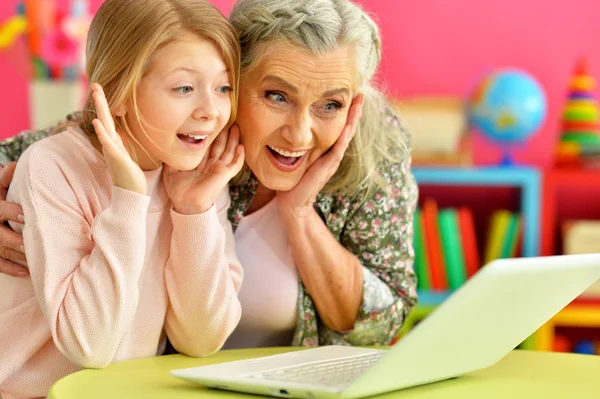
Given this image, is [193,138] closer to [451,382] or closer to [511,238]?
[451,382]

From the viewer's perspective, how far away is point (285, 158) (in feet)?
5.08

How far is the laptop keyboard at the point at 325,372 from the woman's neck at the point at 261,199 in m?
0.48

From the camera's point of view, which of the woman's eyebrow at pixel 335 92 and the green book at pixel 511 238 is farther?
the green book at pixel 511 238

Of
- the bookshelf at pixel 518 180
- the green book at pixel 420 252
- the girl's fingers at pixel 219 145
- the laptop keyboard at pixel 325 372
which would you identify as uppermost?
the girl's fingers at pixel 219 145

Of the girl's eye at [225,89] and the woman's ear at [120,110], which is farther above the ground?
the girl's eye at [225,89]

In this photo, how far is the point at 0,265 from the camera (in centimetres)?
136

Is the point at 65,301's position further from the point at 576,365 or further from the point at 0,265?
the point at 576,365

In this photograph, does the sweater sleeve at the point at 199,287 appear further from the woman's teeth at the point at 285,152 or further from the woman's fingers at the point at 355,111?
the woman's fingers at the point at 355,111

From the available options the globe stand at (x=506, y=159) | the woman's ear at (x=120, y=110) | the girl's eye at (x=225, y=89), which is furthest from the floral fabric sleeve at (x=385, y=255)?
the globe stand at (x=506, y=159)

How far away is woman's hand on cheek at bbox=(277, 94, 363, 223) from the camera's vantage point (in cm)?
156

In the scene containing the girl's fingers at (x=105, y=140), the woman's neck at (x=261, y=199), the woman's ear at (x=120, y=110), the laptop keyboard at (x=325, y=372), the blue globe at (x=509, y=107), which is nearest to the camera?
the laptop keyboard at (x=325, y=372)

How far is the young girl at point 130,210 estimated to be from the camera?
123 cm

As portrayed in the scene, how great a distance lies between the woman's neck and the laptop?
1.53 ft

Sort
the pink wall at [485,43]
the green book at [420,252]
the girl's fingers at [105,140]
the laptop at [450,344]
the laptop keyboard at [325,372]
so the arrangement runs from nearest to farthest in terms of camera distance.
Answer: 1. the laptop at [450,344]
2. the laptop keyboard at [325,372]
3. the girl's fingers at [105,140]
4. the green book at [420,252]
5. the pink wall at [485,43]
